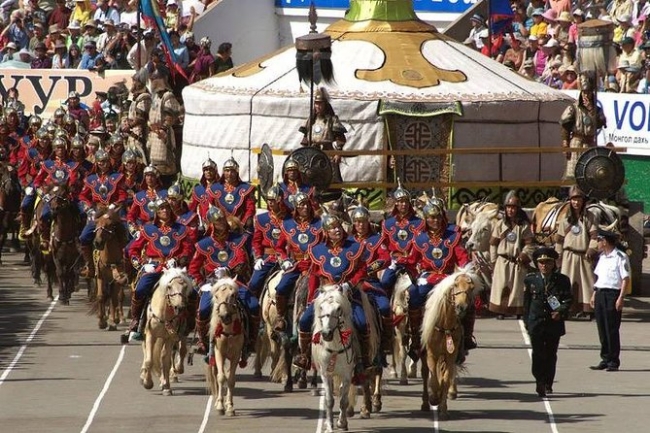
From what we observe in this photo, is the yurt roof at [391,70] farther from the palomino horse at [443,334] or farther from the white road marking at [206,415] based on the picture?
the palomino horse at [443,334]

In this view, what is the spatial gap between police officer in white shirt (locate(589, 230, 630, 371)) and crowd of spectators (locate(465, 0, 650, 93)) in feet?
34.5

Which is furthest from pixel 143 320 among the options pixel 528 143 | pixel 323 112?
pixel 528 143

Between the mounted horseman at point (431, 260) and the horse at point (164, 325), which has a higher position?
the mounted horseman at point (431, 260)

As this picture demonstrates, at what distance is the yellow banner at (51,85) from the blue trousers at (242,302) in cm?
1871

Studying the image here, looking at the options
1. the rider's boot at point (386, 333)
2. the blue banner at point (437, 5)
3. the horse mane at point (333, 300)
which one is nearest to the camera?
the horse mane at point (333, 300)

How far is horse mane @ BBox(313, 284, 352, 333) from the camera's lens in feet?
73.0

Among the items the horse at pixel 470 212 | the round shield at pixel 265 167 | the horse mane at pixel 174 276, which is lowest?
the horse at pixel 470 212

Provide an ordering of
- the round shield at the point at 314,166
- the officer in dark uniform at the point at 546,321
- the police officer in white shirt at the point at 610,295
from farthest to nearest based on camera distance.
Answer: the round shield at the point at 314,166
the police officer in white shirt at the point at 610,295
the officer in dark uniform at the point at 546,321

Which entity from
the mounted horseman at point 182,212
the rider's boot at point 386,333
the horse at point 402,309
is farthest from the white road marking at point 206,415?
the horse at point 402,309

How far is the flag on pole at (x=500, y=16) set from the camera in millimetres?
40562

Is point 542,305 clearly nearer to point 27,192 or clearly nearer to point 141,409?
point 141,409

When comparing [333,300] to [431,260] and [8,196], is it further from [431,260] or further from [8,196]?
[8,196]

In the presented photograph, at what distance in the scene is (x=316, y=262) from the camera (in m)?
→ 23.4

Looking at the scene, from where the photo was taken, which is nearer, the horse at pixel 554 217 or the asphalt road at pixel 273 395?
the asphalt road at pixel 273 395
